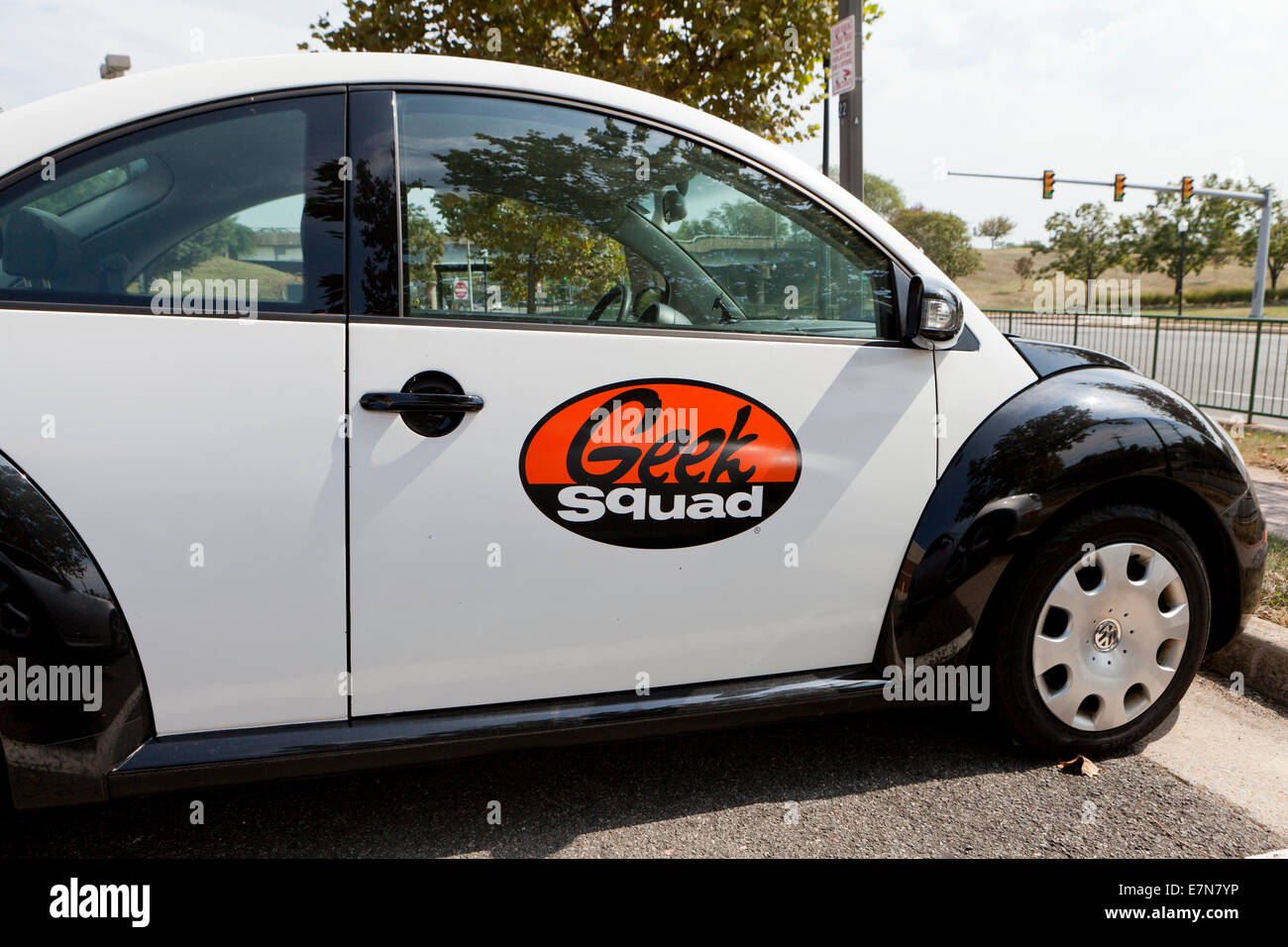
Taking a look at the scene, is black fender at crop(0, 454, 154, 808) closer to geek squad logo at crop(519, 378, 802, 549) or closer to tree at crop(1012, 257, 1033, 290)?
geek squad logo at crop(519, 378, 802, 549)

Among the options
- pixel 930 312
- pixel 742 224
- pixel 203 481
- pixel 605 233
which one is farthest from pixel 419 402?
pixel 930 312

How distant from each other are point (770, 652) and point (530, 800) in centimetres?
77

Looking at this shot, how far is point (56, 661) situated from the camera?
5.87 ft

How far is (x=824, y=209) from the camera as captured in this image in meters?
2.38

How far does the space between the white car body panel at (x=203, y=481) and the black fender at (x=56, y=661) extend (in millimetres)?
30

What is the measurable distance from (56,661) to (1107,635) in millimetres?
2514

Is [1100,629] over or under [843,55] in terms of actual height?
under

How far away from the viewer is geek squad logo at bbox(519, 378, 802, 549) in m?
2.06

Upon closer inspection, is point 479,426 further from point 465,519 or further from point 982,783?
point 982,783

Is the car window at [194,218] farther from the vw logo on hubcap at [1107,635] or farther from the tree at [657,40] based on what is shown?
the tree at [657,40]

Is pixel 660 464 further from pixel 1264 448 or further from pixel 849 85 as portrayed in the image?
pixel 1264 448

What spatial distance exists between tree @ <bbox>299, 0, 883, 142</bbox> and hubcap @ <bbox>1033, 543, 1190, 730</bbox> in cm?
734
